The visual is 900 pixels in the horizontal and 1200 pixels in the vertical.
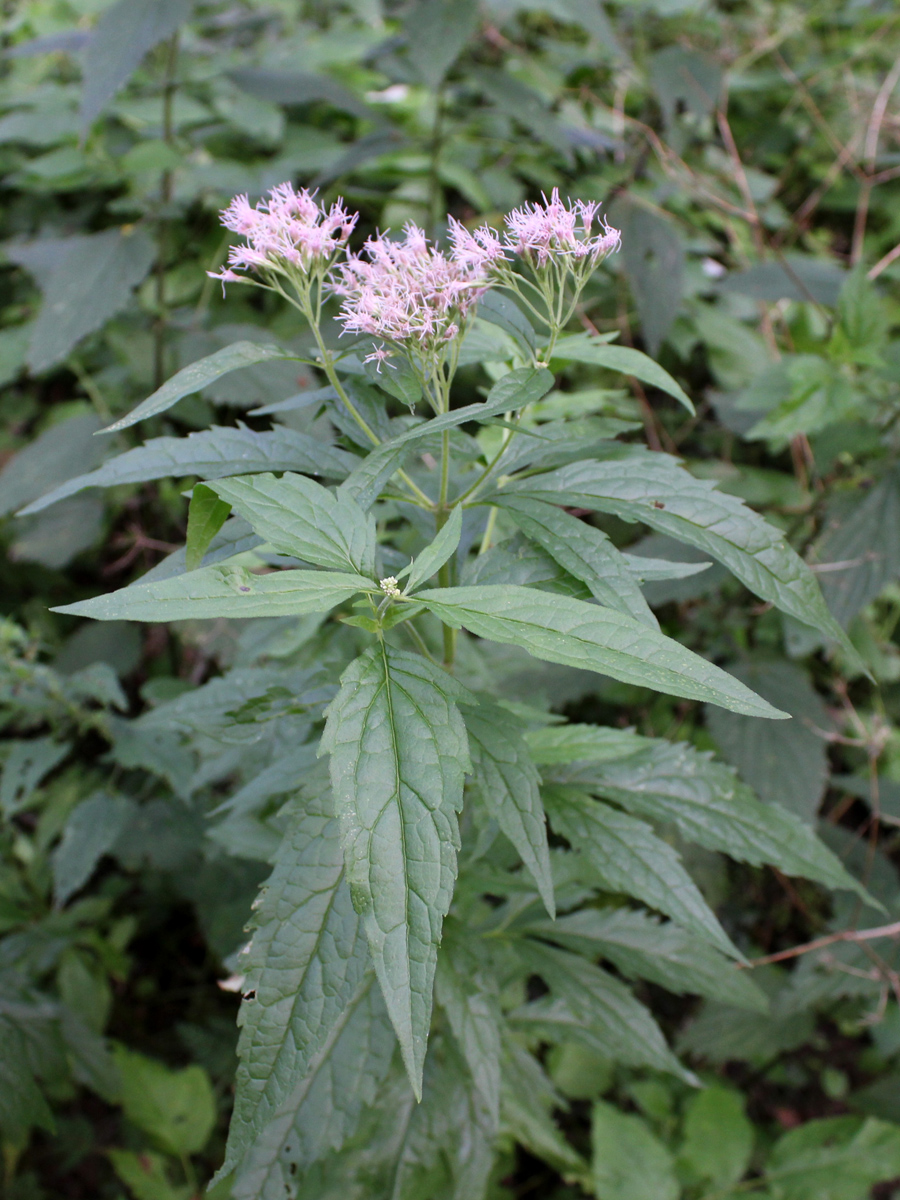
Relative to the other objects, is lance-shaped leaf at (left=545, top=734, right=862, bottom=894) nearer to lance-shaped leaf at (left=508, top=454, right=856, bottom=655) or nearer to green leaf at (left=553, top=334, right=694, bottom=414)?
lance-shaped leaf at (left=508, top=454, right=856, bottom=655)

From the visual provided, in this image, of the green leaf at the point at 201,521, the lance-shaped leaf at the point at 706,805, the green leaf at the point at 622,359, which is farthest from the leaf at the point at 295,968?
the green leaf at the point at 622,359

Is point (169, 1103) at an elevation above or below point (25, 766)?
below

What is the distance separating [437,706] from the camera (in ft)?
2.44

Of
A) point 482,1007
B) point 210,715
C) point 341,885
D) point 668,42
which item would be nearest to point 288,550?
point 341,885

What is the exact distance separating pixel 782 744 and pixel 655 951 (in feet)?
2.77

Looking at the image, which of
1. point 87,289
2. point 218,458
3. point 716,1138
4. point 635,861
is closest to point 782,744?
point 716,1138

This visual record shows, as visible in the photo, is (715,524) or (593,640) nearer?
(593,640)

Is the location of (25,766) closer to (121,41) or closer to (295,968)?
(295,968)

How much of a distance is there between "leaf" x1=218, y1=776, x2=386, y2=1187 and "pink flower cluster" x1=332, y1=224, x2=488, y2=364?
512 millimetres

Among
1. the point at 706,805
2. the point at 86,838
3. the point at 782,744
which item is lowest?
the point at 86,838

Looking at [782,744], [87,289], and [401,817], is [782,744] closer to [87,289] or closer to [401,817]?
[401,817]

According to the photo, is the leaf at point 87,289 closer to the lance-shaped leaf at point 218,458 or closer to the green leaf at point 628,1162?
the lance-shaped leaf at point 218,458

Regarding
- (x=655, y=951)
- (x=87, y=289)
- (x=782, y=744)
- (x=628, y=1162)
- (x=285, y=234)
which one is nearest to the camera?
(x=285, y=234)

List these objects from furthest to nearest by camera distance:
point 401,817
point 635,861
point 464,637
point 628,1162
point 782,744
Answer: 1. point 782,744
2. point 628,1162
3. point 464,637
4. point 635,861
5. point 401,817
